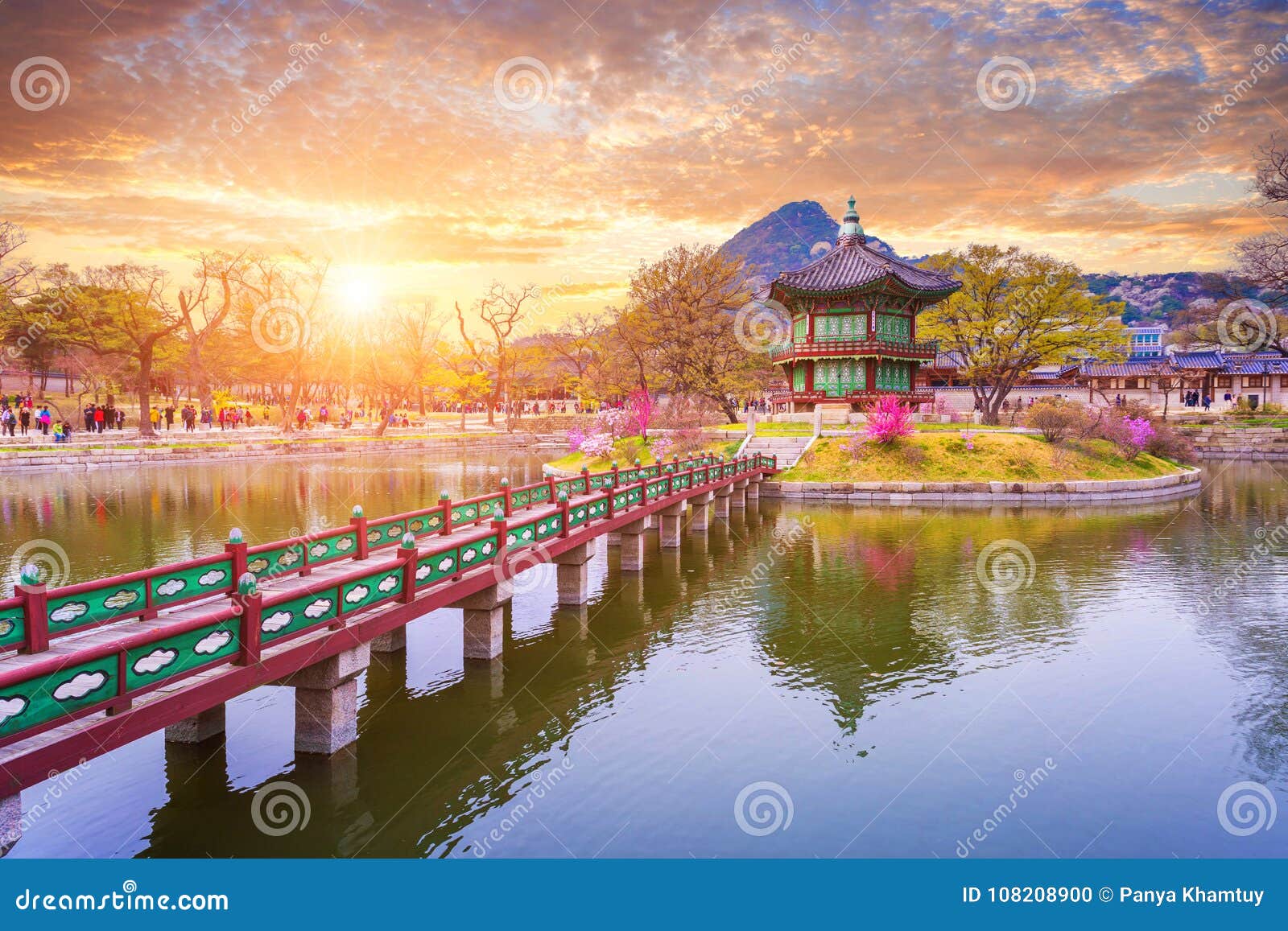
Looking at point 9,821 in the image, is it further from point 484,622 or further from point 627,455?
point 627,455

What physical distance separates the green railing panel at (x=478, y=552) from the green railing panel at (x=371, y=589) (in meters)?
1.84

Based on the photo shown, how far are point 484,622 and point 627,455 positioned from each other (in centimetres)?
3251

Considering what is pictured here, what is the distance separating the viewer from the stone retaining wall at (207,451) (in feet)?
145

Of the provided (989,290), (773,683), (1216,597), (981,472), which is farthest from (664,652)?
(989,290)

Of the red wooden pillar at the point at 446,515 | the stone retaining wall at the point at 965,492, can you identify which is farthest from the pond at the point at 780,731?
the stone retaining wall at the point at 965,492

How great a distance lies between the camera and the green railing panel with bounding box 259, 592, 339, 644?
9.13m

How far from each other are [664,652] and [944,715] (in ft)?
18.3

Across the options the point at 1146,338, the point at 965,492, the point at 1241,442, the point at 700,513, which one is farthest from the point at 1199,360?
the point at 700,513

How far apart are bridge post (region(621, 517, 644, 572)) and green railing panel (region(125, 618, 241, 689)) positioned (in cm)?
1476

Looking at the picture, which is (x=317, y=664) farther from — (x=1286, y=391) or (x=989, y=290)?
(x=1286, y=391)

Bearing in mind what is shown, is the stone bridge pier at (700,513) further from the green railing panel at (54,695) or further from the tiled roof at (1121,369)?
the tiled roof at (1121,369)

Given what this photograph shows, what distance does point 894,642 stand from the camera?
16484 mm

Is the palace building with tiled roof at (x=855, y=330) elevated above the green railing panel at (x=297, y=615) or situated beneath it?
elevated above

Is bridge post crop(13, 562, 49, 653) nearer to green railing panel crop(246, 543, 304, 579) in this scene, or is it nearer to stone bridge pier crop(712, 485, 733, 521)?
green railing panel crop(246, 543, 304, 579)
